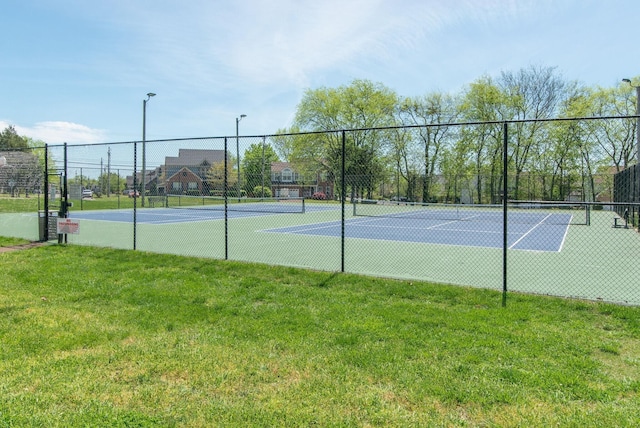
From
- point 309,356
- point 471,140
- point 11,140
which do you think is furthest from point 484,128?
point 11,140

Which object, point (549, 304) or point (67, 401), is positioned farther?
point (549, 304)

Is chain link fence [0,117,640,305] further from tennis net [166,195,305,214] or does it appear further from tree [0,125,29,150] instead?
tree [0,125,29,150]

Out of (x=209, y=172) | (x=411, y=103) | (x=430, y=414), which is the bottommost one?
(x=430, y=414)

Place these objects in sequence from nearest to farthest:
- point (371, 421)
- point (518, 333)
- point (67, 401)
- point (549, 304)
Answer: point (371, 421) < point (67, 401) < point (518, 333) < point (549, 304)

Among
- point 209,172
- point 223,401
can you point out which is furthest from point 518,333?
point 209,172

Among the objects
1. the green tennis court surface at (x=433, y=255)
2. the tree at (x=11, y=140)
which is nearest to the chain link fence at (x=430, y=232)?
the green tennis court surface at (x=433, y=255)

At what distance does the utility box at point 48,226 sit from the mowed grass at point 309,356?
4603mm

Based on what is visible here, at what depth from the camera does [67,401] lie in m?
2.86

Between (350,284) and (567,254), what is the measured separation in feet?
21.5

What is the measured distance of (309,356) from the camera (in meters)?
3.68

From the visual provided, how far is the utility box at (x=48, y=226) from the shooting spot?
1028 centimetres

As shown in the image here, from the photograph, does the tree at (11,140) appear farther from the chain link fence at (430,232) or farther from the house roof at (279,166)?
the house roof at (279,166)

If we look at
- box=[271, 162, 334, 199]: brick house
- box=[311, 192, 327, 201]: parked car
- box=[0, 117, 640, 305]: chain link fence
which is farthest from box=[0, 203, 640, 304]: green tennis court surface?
box=[311, 192, 327, 201]: parked car

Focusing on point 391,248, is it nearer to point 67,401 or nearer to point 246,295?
point 246,295
